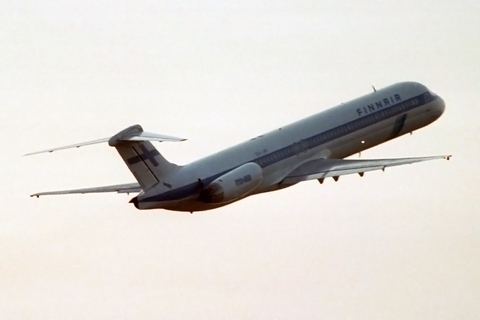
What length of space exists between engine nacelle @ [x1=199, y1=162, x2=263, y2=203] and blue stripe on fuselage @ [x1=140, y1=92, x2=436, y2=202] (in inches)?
22.7

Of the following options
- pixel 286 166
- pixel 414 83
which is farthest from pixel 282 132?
pixel 414 83

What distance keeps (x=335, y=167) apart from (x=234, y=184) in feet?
26.3

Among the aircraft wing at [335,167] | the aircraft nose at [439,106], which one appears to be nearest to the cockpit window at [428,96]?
A: the aircraft nose at [439,106]

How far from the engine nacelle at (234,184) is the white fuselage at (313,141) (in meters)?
0.59

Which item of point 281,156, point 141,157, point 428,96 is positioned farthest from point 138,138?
point 428,96

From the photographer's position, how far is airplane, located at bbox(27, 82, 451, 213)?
231 feet

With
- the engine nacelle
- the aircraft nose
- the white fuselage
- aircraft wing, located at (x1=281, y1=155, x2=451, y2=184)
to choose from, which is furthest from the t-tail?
the aircraft nose

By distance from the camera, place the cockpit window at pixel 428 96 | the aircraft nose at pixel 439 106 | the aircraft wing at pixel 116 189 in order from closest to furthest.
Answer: the aircraft wing at pixel 116 189
the cockpit window at pixel 428 96
the aircraft nose at pixel 439 106

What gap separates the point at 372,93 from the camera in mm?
84875

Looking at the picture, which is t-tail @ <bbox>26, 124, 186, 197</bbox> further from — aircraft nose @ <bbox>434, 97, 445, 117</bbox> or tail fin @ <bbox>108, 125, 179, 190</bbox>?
aircraft nose @ <bbox>434, 97, 445, 117</bbox>

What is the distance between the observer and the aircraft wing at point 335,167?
75062 millimetres

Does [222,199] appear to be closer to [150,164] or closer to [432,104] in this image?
[150,164]

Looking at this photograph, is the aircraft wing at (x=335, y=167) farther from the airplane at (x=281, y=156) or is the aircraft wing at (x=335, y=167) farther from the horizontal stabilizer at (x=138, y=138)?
the horizontal stabilizer at (x=138, y=138)

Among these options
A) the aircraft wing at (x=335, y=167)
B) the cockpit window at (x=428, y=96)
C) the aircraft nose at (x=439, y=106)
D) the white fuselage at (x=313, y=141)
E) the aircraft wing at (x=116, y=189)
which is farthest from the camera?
the aircraft nose at (x=439, y=106)
